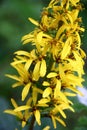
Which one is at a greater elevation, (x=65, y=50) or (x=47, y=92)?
(x=65, y=50)

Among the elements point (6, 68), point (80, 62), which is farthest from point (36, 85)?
point (6, 68)

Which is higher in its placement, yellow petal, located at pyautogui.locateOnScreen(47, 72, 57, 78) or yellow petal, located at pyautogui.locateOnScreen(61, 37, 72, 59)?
yellow petal, located at pyautogui.locateOnScreen(61, 37, 72, 59)

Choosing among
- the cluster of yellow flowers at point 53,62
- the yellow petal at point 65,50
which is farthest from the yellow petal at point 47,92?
the yellow petal at point 65,50

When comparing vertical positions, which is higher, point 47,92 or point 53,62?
point 53,62

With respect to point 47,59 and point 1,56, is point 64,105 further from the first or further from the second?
point 1,56

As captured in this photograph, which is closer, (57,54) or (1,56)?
(57,54)

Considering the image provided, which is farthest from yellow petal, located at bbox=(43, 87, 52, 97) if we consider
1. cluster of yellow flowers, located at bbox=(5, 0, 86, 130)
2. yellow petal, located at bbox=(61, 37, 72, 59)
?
yellow petal, located at bbox=(61, 37, 72, 59)

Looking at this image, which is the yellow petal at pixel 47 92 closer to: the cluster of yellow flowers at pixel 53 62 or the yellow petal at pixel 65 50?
the cluster of yellow flowers at pixel 53 62

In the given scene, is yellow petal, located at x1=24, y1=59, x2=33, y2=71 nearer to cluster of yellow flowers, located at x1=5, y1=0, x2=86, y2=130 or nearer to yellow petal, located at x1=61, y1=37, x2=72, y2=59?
cluster of yellow flowers, located at x1=5, y1=0, x2=86, y2=130
